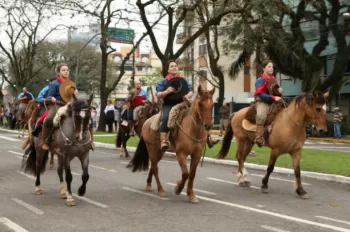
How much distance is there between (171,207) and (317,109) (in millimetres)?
3455

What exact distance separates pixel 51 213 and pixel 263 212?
3.50 meters

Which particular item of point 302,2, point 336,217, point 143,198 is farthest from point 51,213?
point 302,2

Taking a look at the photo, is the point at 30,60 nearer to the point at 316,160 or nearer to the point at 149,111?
the point at 149,111

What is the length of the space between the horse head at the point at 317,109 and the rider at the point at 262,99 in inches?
35.5

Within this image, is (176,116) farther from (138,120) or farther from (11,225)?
(138,120)

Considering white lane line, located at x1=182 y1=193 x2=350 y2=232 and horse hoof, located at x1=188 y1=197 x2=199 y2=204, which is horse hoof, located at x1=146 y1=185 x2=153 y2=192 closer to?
white lane line, located at x1=182 y1=193 x2=350 y2=232

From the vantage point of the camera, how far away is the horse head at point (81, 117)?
341 inches

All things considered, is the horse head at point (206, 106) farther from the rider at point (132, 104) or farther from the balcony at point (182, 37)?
the balcony at point (182, 37)

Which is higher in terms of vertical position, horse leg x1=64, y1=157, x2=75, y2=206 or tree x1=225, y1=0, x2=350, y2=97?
tree x1=225, y1=0, x2=350, y2=97

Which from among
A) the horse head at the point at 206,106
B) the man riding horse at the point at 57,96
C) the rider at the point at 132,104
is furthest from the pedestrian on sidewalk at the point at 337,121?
Answer: the man riding horse at the point at 57,96

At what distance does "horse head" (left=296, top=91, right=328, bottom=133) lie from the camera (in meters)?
9.61

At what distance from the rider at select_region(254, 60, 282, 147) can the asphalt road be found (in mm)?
1222

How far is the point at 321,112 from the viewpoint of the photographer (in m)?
9.62

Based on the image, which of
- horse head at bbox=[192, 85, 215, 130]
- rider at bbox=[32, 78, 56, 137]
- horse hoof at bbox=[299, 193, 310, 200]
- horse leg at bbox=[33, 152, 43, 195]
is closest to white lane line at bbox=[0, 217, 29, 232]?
horse leg at bbox=[33, 152, 43, 195]
